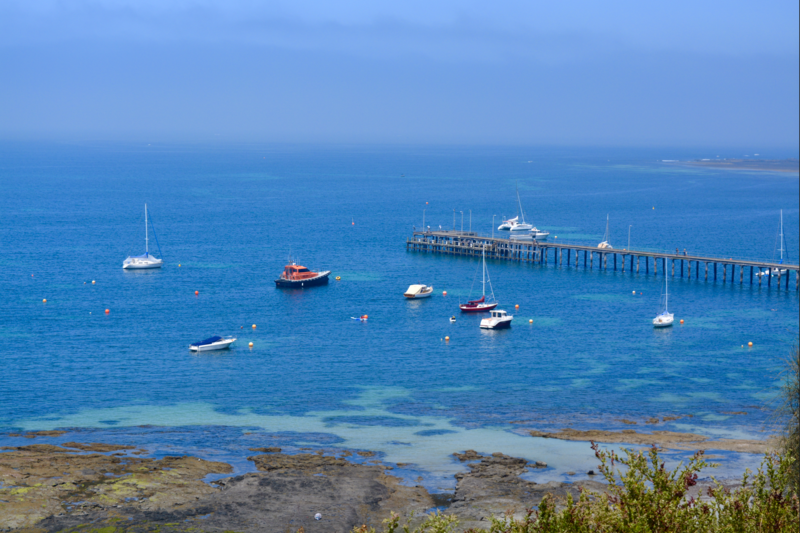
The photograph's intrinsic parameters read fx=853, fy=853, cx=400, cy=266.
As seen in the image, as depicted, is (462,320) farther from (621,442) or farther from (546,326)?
(621,442)

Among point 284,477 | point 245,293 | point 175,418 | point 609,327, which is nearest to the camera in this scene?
point 284,477

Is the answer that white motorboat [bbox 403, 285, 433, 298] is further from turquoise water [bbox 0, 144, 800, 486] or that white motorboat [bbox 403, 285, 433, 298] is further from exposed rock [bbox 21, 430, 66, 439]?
exposed rock [bbox 21, 430, 66, 439]

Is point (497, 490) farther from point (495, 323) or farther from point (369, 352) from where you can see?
point (495, 323)

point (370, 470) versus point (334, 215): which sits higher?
point (334, 215)

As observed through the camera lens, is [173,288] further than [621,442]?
Yes

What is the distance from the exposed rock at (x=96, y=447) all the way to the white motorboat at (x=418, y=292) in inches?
2162

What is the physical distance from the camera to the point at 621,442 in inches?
2194

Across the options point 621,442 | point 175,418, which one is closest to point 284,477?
point 175,418

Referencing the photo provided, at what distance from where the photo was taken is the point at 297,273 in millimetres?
114000

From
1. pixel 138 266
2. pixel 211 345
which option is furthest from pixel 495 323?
pixel 138 266

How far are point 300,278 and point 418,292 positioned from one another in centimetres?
1740

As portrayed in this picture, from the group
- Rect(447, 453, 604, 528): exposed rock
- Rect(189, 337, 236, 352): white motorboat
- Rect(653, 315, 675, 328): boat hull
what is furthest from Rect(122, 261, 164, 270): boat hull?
Rect(447, 453, 604, 528): exposed rock

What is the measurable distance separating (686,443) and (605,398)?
12130 mm

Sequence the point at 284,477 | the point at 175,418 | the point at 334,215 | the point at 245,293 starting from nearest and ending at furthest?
the point at 284,477 → the point at 175,418 → the point at 245,293 → the point at 334,215
